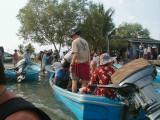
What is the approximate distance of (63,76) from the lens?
607cm

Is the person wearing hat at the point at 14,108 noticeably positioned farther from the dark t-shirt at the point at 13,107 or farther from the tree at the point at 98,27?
the tree at the point at 98,27

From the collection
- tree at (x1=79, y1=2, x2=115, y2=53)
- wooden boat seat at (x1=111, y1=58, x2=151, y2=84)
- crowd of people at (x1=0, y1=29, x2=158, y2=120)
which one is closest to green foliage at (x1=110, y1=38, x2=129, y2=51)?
tree at (x1=79, y1=2, x2=115, y2=53)

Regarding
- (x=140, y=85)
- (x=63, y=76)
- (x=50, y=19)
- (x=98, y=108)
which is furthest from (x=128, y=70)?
(x=50, y=19)

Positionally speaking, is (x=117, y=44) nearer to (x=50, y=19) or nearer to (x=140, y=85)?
(x=50, y=19)

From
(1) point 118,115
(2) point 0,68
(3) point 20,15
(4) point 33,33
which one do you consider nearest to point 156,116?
(1) point 118,115

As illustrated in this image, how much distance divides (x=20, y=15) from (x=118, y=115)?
27.2 meters

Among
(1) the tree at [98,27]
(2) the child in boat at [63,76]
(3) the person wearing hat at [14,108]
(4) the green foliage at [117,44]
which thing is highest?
(1) the tree at [98,27]

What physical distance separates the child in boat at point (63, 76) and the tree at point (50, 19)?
20.0 metres

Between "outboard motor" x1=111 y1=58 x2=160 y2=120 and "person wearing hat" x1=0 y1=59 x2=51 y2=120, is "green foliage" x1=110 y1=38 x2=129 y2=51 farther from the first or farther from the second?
"person wearing hat" x1=0 y1=59 x2=51 y2=120

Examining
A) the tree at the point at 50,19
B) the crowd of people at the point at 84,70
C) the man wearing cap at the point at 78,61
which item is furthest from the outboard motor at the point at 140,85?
the tree at the point at 50,19

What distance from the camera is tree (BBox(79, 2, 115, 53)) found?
26.5 m

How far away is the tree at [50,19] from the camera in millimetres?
25469

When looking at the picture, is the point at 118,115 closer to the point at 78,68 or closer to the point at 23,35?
the point at 78,68

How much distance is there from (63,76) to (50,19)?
2098 centimetres
